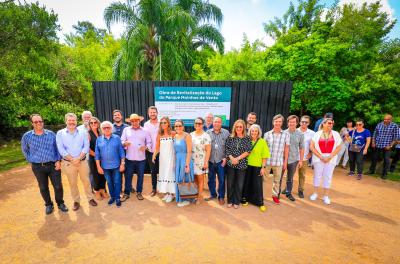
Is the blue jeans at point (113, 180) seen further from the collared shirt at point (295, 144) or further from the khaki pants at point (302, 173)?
the khaki pants at point (302, 173)

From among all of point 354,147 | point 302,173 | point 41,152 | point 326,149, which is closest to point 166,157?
point 41,152

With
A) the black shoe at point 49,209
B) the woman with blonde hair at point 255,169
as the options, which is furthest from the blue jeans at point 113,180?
the woman with blonde hair at point 255,169

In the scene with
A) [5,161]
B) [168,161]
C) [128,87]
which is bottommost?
[5,161]

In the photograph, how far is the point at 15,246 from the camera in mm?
3094

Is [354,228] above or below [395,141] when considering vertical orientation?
below

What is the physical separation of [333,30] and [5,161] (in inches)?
625

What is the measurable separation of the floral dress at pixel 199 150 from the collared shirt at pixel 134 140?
1.07m

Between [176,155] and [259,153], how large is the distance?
1636 millimetres

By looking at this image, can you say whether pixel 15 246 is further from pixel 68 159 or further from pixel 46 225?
pixel 68 159

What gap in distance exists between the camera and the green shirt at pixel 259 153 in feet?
12.8

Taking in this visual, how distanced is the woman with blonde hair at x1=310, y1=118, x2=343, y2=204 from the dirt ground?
0.74 meters

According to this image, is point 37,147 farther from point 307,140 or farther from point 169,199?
point 307,140

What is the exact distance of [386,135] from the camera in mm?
6117

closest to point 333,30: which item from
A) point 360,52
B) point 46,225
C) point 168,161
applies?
point 360,52
